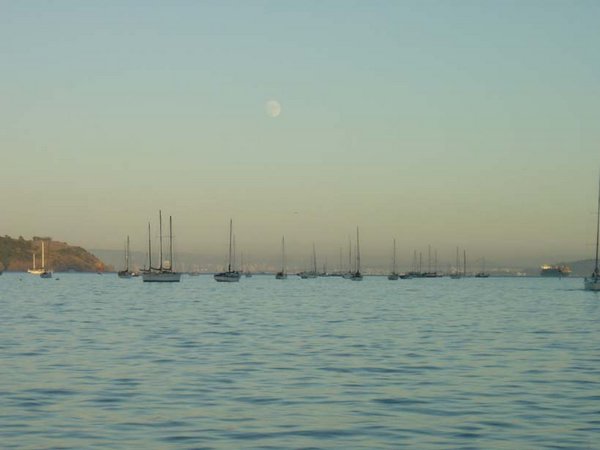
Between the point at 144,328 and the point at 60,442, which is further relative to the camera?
the point at 144,328

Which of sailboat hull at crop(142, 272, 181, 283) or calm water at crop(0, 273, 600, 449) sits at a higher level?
sailboat hull at crop(142, 272, 181, 283)

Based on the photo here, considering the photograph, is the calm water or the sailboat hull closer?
the calm water

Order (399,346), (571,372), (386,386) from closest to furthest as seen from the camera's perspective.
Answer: (386,386) < (571,372) < (399,346)

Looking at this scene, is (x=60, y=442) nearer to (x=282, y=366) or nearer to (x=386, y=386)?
(x=386, y=386)

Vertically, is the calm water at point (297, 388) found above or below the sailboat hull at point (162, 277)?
below

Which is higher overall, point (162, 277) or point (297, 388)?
point (162, 277)

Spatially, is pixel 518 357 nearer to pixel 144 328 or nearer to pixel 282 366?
pixel 282 366

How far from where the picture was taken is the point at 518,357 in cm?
4053

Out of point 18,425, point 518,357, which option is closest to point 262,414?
point 18,425

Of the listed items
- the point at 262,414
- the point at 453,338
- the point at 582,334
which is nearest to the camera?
the point at 262,414

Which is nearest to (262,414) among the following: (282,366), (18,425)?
(18,425)

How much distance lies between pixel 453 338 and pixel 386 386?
21.2m

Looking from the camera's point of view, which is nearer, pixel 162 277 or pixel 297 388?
pixel 297 388

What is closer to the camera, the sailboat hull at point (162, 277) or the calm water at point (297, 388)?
the calm water at point (297, 388)
